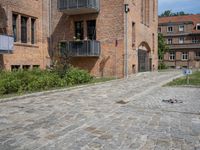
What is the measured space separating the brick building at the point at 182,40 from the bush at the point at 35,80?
171 feet

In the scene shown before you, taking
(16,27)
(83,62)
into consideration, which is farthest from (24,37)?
(83,62)

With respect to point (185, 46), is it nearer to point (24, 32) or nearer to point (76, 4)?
point (76, 4)

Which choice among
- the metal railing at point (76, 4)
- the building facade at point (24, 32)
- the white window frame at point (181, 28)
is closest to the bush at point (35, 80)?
the building facade at point (24, 32)

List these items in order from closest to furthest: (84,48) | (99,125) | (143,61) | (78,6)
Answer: (99,125), (78,6), (84,48), (143,61)

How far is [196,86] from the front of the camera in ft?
54.1

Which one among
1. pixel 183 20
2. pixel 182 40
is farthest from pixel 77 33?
pixel 183 20

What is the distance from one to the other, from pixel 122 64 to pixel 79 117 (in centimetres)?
1711

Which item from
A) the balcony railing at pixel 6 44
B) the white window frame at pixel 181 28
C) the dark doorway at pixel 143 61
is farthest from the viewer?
the white window frame at pixel 181 28

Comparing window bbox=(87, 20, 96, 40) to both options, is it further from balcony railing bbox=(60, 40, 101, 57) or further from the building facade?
the building facade

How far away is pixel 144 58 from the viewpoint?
33125 mm

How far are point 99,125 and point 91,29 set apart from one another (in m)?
19.8

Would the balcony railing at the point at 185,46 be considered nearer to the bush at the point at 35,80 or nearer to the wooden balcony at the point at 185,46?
the wooden balcony at the point at 185,46

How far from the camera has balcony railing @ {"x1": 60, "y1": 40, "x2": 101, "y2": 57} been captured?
81.5ft

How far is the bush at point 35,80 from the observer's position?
13.6m
